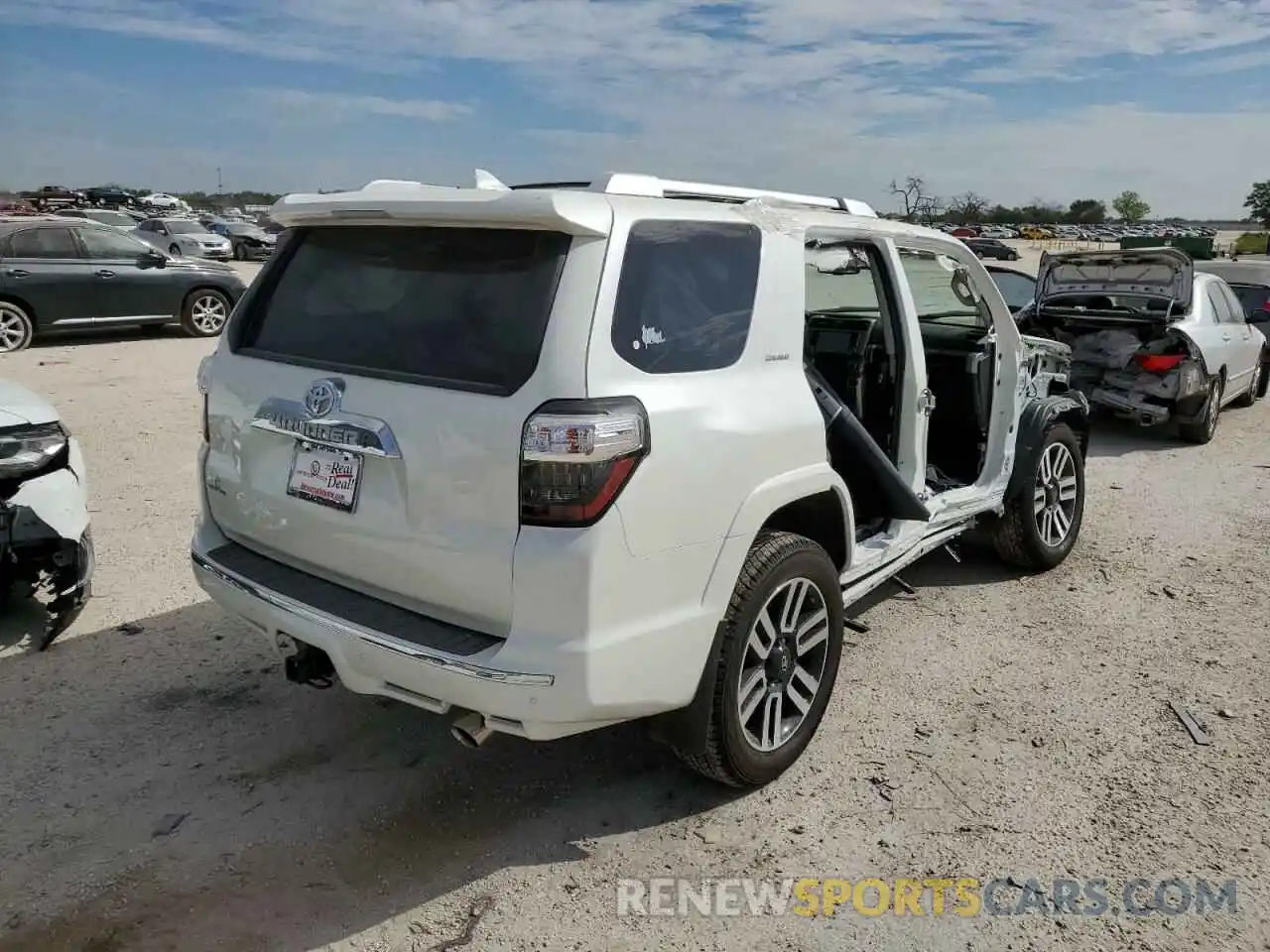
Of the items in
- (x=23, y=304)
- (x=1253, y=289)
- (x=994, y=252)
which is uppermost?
(x=994, y=252)

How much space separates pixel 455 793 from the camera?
10.8 ft

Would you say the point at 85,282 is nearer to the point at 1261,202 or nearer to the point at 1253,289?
the point at 1253,289

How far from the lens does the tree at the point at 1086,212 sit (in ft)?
416

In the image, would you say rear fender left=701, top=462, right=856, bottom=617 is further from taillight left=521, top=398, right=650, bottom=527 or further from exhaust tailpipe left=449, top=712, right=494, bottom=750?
exhaust tailpipe left=449, top=712, right=494, bottom=750

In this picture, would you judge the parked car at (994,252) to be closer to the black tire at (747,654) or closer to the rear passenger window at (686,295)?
A: the black tire at (747,654)

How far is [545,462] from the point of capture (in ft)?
8.16

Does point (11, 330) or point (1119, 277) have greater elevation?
point (1119, 277)

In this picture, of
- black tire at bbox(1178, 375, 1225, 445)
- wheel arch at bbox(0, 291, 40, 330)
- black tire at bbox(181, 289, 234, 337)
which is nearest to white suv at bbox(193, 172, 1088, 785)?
black tire at bbox(1178, 375, 1225, 445)

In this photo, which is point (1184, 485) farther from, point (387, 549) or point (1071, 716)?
point (387, 549)

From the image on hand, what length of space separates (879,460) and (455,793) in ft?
6.66

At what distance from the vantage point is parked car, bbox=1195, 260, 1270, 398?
11633 millimetres

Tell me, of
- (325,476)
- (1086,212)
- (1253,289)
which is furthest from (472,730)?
(1086,212)

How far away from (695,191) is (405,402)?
1.26m

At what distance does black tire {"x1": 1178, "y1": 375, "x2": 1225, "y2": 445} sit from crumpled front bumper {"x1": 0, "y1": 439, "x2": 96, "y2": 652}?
9.04 m
